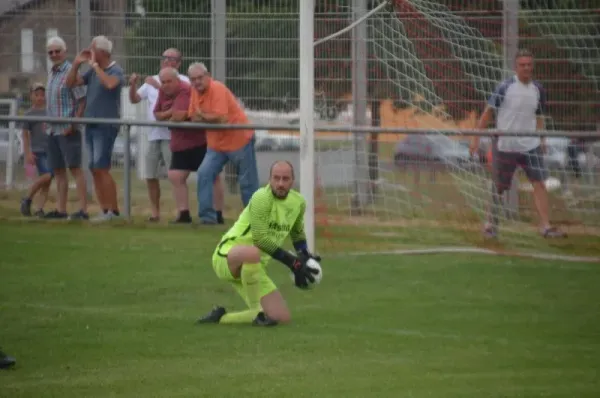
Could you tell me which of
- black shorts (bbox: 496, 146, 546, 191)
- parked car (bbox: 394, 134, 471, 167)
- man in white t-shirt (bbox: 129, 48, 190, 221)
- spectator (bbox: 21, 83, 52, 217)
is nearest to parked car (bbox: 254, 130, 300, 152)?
man in white t-shirt (bbox: 129, 48, 190, 221)

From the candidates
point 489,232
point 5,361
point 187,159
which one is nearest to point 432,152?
point 489,232

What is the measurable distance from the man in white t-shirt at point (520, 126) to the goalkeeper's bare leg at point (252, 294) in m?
4.95

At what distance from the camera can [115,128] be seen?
17812mm

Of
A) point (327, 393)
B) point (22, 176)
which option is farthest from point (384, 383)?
point (22, 176)

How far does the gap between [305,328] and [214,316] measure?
78 centimetres

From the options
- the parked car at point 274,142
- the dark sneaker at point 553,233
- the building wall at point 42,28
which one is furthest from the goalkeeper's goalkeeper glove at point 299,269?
the building wall at point 42,28

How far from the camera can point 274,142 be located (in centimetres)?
1828

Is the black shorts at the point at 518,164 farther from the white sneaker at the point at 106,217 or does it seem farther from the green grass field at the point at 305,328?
the white sneaker at the point at 106,217

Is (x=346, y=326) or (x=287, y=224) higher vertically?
(x=287, y=224)

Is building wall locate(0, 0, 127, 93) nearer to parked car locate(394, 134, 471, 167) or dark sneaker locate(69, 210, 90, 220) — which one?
dark sneaker locate(69, 210, 90, 220)

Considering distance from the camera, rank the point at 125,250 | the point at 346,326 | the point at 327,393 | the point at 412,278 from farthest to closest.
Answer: the point at 125,250 → the point at 412,278 → the point at 346,326 → the point at 327,393

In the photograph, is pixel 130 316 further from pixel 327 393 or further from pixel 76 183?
pixel 76 183

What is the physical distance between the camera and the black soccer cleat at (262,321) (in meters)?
11.0

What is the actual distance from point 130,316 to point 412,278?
3258 millimetres
